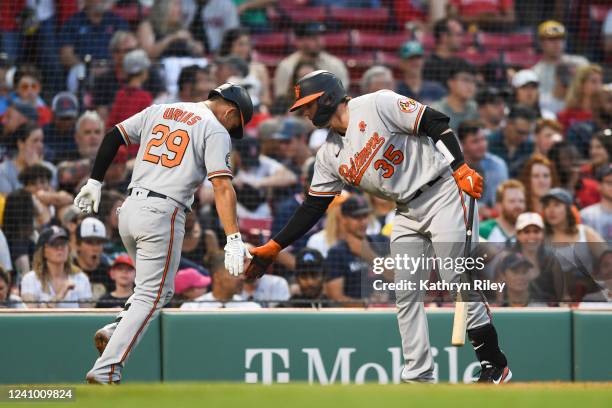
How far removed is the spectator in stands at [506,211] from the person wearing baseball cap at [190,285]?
2088 millimetres

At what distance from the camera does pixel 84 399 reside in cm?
424

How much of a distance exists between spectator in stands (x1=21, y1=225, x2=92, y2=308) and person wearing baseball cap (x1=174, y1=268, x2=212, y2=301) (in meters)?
0.61

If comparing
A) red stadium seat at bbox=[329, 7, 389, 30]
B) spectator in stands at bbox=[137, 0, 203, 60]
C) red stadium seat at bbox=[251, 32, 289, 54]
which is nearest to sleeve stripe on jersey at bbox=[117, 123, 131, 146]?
spectator in stands at bbox=[137, 0, 203, 60]

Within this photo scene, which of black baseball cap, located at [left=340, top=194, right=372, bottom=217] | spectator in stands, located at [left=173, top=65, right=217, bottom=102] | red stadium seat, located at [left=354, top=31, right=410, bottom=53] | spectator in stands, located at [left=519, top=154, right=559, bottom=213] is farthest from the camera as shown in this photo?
red stadium seat, located at [left=354, top=31, right=410, bottom=53]

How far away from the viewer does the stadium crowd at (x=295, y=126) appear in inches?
290

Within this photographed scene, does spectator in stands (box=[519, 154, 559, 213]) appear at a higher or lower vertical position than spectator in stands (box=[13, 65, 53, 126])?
lower

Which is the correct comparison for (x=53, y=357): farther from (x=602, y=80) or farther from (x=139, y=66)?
(x=602, y=80)

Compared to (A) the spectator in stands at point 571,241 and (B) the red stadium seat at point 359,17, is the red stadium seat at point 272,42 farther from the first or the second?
(A) the spectator in stands at point 571,241

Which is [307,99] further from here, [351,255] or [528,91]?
[528,91]

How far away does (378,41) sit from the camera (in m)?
12.1

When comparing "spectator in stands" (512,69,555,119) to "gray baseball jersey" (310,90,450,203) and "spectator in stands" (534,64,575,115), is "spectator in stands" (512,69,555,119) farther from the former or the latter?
"gray baseball jersey" (310,90,450,203)

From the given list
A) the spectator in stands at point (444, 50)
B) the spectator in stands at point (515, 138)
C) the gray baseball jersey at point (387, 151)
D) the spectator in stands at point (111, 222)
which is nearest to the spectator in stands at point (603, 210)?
the spectator in stands at point (515, 138)

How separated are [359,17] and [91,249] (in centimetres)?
552

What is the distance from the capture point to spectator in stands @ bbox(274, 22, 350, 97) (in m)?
10.6
